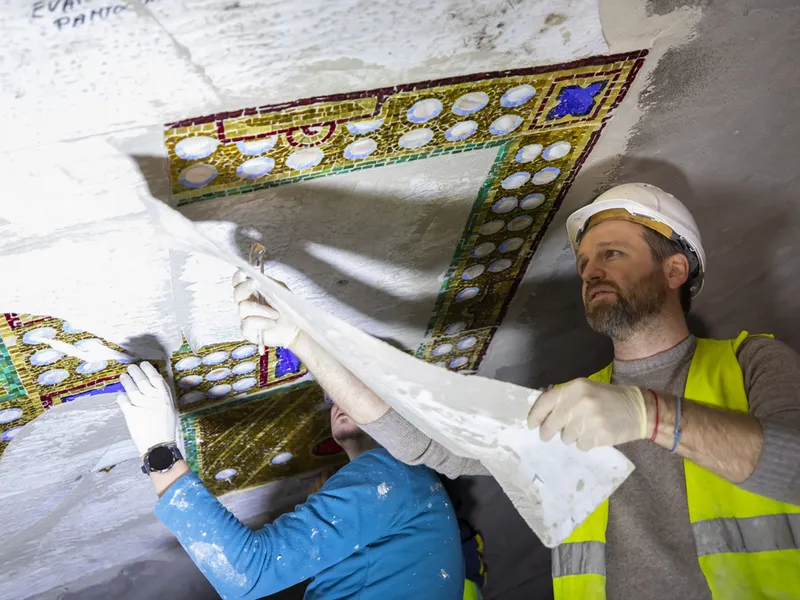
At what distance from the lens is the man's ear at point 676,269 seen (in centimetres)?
191

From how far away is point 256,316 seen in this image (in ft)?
5.52

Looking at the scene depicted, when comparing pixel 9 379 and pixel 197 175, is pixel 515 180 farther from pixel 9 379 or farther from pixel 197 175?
pixel 9 379

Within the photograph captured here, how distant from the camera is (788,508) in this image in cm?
154

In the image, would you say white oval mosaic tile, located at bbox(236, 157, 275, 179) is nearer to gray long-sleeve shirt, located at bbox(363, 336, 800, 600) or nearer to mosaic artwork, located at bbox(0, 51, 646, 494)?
mosaic artwork, located at bbox(0, 51, 646, 494)

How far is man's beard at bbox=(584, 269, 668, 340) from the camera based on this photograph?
5.88 feet

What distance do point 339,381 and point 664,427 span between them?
0.77 metres

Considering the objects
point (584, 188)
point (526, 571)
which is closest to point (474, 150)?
point (584, 188)

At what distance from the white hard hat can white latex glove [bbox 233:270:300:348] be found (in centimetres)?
85

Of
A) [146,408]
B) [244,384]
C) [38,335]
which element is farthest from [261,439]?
[38,335]

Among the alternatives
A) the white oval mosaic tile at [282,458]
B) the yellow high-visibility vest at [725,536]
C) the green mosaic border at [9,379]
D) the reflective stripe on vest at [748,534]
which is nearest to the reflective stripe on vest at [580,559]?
the yellow high-visibility vest at [725,536]

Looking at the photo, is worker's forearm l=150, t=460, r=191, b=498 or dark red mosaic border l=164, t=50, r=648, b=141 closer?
dark red mosaic border l=164, t=50, r=648, b=141

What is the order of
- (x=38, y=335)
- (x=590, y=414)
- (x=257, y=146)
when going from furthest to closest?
(x=38, y=335)
(x=257, y=146)
(x=590, y=414)

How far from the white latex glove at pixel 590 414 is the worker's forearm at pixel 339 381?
525 millimetres

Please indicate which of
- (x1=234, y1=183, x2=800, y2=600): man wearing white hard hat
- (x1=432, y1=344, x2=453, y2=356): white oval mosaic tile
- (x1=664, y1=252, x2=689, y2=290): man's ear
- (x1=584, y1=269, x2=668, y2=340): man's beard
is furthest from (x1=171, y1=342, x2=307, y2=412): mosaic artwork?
(x1=664, y1=252, x2=689, y2=290): man's ear
